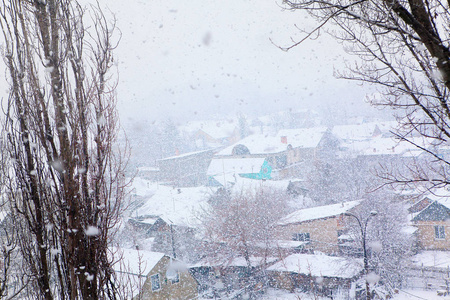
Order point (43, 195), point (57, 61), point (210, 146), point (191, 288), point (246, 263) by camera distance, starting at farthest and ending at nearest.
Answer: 1. point (210, 146)
2. point (246, 263)
3. point (191, 288)
4. point (43, 195)
5. point (57, 61)

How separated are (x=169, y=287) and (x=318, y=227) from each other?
34.8ft

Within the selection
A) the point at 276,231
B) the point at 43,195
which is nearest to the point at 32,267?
the point at 43,195

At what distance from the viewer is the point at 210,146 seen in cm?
5441

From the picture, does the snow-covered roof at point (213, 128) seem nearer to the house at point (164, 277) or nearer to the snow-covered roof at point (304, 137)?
the snow-covered roof at point (304, 137)

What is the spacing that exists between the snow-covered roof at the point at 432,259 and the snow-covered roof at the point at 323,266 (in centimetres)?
420

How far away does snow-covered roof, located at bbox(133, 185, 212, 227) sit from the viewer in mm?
22359

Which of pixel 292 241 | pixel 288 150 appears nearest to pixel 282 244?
pixel 292 241

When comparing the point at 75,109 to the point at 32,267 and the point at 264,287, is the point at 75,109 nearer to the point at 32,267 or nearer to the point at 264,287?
the point at 32,267

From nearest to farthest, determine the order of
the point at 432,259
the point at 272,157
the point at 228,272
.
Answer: the point at 432,259 → the point at 228,272 → the point at 272,157

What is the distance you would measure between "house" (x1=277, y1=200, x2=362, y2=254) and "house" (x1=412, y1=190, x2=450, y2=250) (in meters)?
3.71

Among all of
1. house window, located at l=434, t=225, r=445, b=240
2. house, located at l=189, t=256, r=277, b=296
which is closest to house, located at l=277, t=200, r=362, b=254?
house, located at l=189, t=256, r=277, b=296

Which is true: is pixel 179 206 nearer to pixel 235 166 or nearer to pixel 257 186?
pixel 257 186

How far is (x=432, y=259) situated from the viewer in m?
18.3

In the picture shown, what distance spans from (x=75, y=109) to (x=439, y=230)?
2201 centimetres
